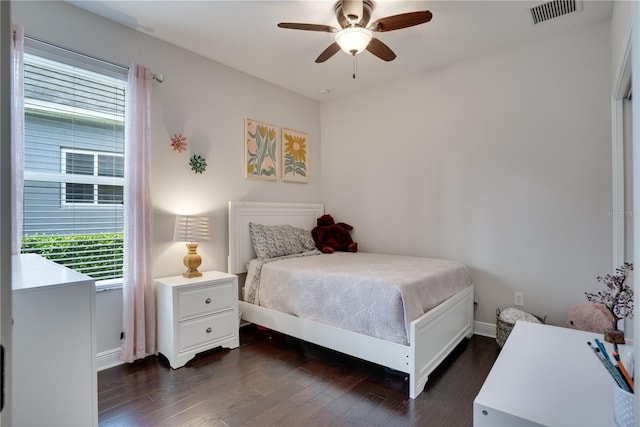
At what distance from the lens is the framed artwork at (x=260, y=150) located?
3566 mm

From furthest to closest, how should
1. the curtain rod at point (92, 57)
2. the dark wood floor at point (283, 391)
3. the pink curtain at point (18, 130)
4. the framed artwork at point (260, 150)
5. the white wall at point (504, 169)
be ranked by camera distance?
the framed artwork at point (260, 150)
the white wall at point (504, 169)
the curtain rod at point (92, 57)
the pink curtain at point (18, 130)
the dark wood floor at point (283, 391)

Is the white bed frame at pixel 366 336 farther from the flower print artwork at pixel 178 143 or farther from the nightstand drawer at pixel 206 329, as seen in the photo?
the flower print artwork at pixel 178 143

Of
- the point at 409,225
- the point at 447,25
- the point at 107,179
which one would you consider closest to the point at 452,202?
the point at 409,225

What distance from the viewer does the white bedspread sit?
2.16m

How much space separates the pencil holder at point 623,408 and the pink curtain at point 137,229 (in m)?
2.76

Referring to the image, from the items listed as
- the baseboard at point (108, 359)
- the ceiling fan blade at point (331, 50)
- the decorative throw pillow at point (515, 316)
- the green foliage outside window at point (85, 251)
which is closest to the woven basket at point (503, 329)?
the decorative throw pillow at point (515, 316)

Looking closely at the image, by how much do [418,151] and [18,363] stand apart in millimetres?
3468

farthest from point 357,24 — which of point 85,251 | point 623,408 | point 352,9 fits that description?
point 85,251

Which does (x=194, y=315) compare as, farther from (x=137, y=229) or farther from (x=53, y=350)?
(x=53, y=350)

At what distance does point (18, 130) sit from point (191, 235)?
1274mm

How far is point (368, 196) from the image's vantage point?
13.2 ft

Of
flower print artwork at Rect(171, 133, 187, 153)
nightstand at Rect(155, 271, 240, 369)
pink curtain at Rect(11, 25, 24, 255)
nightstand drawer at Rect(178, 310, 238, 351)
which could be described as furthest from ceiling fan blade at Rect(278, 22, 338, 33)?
nightstand drawer at Rect(178, 310, 238, 351)

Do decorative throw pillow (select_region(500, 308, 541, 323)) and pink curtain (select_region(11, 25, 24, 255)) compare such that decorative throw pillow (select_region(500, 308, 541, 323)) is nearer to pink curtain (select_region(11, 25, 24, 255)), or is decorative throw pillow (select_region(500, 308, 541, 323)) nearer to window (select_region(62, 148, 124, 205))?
window (select_region(62, 148, 124, 205))

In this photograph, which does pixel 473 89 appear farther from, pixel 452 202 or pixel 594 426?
pixel 594 426
